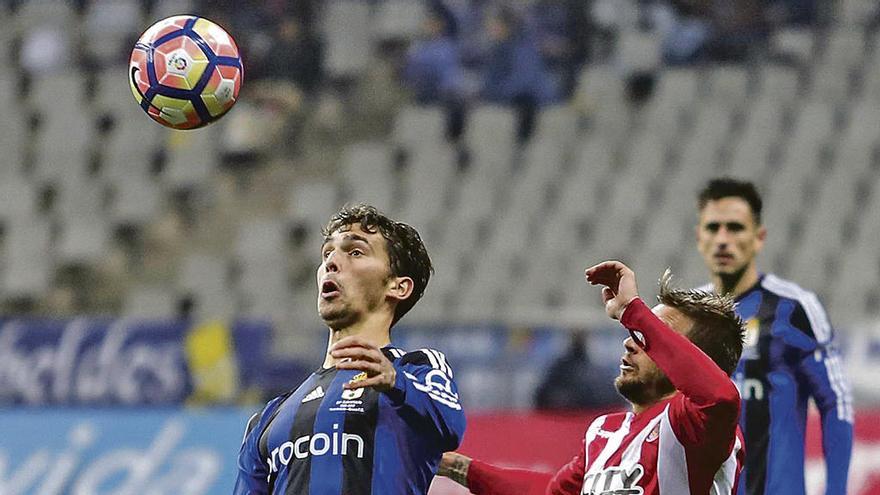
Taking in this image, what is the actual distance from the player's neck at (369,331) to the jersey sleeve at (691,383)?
76 centimetres

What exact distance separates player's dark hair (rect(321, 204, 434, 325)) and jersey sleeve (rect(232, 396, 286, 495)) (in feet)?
1.49

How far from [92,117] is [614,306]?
39.1ft

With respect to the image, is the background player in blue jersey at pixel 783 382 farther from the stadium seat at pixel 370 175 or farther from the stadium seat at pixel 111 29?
the stadium seat at pixel 111 29

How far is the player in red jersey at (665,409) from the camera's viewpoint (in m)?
3.91

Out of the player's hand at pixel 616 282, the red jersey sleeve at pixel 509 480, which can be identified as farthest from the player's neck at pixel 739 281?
the player's hand at pixel 616 282

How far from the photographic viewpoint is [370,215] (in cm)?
454

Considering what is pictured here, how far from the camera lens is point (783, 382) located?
5949mm

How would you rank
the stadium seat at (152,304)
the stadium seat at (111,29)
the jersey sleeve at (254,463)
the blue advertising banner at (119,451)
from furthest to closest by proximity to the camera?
the stadium seat at (111,29) < the stadium seat at (152,304) < the blue advertising banner at (119,451) < the jersey sleeve at (254,463)

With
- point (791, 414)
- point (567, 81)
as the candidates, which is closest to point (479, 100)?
point (567, 81)

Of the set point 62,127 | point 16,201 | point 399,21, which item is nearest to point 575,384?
point 399,21

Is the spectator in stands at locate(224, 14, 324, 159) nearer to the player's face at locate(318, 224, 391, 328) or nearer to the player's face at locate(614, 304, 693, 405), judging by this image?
the player's face at locate(318, 224, 391, 328)

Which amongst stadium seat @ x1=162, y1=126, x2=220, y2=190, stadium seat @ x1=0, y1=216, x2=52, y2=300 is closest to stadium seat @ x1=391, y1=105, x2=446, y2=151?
Result: stadium seat @ x1=162, y1=126, x2=220, y2=190

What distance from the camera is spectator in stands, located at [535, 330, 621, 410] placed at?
31.6 ft

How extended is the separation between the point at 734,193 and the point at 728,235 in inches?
8.2
